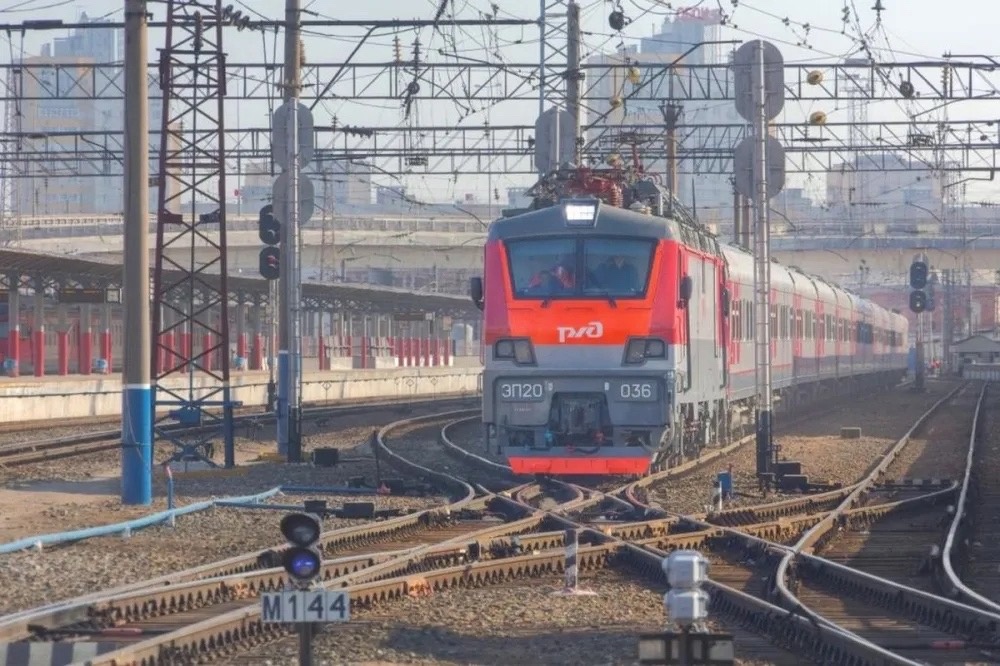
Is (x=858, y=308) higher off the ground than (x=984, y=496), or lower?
higher

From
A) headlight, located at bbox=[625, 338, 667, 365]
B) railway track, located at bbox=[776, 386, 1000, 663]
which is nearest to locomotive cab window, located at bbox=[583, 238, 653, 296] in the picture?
headlight, located at bbox=[625, 338, 667, 365]

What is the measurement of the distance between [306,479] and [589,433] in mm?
4620

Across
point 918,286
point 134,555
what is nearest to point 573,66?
point 134,555

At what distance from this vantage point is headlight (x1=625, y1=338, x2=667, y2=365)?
1900 centimetres

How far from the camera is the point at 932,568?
41.4ft

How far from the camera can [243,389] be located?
46812mm

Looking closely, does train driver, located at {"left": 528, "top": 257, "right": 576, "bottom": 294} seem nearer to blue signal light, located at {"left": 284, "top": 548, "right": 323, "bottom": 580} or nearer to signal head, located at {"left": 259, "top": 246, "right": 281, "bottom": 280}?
signal head, located at {"left": 259, "top": 246, "right": 281, "bottom": 280}

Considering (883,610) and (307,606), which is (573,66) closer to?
(883,610)

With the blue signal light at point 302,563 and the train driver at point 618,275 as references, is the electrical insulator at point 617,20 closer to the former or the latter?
the train driver at point 618,275

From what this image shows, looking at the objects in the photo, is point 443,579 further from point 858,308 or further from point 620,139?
point 858,308

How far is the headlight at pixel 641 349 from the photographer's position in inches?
748

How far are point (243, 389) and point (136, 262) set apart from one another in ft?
96.9

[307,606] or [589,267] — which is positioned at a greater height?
[589,267]

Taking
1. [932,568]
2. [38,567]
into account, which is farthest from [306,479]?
[932,568]
